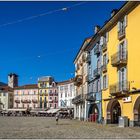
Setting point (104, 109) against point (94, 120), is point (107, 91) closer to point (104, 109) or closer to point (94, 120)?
point (104, 109)

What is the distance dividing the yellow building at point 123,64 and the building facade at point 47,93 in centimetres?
8935

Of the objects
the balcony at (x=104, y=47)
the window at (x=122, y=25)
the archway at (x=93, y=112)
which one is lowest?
the archway at (x=93, y=112)

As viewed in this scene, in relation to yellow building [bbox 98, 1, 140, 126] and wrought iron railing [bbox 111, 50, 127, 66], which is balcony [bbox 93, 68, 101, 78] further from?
wrought iron railing [bbox 111, 50, 127, 66]

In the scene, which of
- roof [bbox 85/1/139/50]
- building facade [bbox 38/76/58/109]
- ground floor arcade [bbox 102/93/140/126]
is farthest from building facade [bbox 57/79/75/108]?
ground floor arcade [bbox 102/93/140/126]

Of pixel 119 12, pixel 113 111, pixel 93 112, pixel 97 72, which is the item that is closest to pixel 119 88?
pixel 119 12

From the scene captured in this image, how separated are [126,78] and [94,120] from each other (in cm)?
1605

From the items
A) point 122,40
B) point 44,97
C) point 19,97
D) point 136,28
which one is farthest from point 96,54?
point 19,97

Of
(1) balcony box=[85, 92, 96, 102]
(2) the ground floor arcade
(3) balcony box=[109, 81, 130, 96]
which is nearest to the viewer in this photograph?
(2) the ground floor arcade

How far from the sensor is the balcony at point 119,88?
32669 millimetres

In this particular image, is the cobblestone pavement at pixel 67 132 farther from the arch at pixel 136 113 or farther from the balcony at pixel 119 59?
the balcony at pixel 119 59

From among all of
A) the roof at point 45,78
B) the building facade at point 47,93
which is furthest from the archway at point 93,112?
the roof at point 45,78

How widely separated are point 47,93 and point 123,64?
328 feet

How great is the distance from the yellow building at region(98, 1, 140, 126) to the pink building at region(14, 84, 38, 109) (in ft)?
317

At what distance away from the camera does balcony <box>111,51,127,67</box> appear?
3358cm
